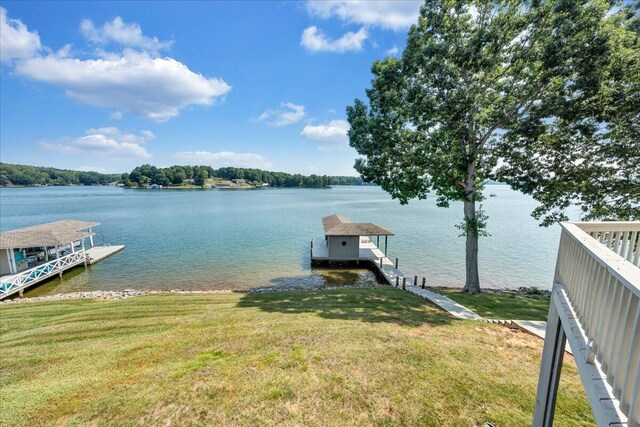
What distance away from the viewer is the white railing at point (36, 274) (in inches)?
628

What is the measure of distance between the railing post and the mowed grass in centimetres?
85

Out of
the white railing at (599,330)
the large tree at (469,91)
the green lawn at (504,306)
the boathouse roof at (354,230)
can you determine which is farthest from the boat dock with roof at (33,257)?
the green lawn at (504,306)

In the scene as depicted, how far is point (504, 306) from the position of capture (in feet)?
37.0

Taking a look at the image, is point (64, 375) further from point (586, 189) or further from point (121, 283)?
point (586, 189)

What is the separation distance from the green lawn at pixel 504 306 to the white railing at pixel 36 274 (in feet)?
78.9

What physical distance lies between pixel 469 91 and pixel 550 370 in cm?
1077

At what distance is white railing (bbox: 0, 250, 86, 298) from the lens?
52.3 feet

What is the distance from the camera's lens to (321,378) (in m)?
5.27

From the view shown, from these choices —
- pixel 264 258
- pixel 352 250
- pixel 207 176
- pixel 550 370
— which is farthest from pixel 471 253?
pixel 207 176

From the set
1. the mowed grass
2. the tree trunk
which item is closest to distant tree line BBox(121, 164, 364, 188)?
the tree trunk

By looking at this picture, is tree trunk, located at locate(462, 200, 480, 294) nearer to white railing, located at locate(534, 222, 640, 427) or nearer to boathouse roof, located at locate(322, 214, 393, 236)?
boathouse roof, located at locate(322, 214, 393, 236)

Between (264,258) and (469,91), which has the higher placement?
(469,91)

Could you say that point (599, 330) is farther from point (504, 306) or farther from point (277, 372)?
point (504, 306)

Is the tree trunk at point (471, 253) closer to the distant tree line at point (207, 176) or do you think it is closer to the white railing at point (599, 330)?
the white railing at point (599, 330)
